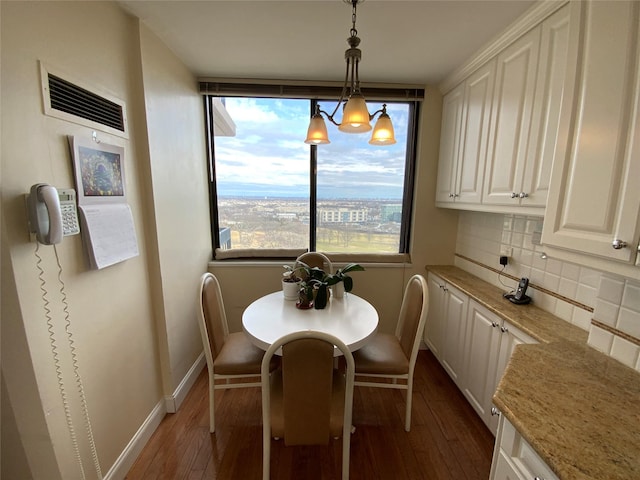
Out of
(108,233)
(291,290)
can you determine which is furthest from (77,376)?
(291,290)

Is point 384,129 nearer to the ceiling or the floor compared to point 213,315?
nearer to the ceiling

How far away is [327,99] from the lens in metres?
2.39

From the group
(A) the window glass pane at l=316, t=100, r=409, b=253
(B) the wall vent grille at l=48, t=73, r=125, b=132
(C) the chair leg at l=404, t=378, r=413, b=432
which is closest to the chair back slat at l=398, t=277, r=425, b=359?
(C) the chair leg at l=404, t=378, r=413, b=432

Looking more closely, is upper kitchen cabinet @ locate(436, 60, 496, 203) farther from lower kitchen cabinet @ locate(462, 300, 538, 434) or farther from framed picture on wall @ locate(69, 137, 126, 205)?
framed picture on wall @ locate(69, 137, 126, 205)

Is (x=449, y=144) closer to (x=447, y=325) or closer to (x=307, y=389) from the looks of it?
(x=447, y=325)

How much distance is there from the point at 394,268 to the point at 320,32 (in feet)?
6.34

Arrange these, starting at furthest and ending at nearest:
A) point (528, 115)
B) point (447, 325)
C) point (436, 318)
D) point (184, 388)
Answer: point (436, 318)
point (447, 325)
point (184, 388)
point (528, 115)

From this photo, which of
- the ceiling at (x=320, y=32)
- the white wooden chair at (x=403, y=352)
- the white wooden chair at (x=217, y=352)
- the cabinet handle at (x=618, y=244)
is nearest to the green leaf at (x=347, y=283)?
the white wooden chair at (x=403, y=352)

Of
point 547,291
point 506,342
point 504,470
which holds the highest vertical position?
point 547,291

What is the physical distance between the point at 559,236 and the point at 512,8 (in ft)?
3.94

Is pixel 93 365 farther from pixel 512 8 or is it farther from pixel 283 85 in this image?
pixel 512 8

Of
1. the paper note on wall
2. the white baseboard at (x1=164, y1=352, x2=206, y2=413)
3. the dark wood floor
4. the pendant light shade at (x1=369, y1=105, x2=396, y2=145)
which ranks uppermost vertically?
the pendant light shade at (x1=369, y1=105, x2=396, y2=145)

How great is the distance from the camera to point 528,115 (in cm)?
140

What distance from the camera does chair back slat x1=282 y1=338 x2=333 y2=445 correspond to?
1.02 metres
